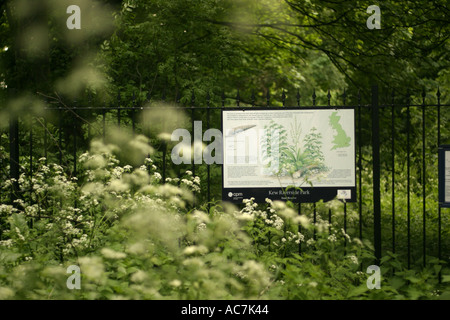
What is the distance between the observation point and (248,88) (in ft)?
45.0

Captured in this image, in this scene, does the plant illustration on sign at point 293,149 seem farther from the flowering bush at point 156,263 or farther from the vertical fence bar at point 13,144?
the vertical fence bar at point 13,144

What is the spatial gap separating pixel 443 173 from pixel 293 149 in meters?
1.91

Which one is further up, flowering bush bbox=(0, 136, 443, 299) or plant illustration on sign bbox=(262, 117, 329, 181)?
plant illustration on sign bbox=(262, 117, 329, 181)

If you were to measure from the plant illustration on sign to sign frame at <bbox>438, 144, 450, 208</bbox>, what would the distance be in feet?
4.95

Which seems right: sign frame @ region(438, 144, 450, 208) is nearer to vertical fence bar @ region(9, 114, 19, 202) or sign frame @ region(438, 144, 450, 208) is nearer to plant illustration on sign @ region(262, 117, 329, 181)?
plant illustration on sign @ region(262, 117, 329, 181)

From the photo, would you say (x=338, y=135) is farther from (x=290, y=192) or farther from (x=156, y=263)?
(x=156, y=263)

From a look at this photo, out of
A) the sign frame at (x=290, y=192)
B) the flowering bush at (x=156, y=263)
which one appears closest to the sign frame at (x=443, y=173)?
the sign frame at (x=290, y=192)

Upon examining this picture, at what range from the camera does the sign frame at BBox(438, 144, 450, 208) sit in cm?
613

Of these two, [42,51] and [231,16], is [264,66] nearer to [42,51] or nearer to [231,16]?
[231,16]

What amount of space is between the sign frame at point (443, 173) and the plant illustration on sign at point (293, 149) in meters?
1.51

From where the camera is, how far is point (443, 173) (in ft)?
20.2

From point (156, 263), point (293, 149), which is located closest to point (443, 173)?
point (293, 149)

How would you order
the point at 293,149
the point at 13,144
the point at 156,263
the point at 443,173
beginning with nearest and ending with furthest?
the point at 156,263
the point at 293,149
the point at 443,173
the point at 13,144

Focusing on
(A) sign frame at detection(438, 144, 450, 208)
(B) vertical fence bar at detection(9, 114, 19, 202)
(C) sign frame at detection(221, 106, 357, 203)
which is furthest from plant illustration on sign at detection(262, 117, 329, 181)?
(B) vertical fence bar at detection(9, 114, 19, 202)
